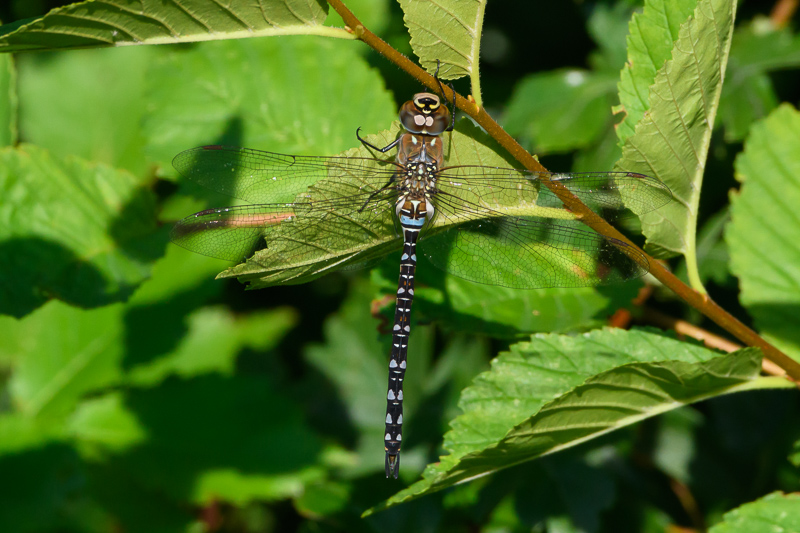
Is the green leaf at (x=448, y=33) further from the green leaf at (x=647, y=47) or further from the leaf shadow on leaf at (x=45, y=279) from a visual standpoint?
the leaf shadow on leaf at (x=45, y=279)

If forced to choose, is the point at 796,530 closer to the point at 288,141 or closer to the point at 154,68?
the point at 288,141

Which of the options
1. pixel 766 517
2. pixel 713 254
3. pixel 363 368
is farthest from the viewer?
pixel 363 368

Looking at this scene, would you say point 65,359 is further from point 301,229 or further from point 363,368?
point 301,229

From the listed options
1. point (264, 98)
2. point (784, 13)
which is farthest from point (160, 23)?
point (784, 13)

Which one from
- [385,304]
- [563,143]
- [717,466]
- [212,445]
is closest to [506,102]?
[563,143]

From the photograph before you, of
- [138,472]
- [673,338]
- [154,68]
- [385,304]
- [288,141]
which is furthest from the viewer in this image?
[138,472]

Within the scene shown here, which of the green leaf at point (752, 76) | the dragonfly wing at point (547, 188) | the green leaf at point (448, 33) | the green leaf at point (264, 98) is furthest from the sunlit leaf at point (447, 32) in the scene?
the green leaf at point (752, 76)

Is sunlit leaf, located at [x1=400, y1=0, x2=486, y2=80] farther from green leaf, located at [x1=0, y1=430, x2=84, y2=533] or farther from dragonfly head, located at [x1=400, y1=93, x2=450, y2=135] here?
green leaf, located at [x1=0, y1=430, x2=84, y2=533]
